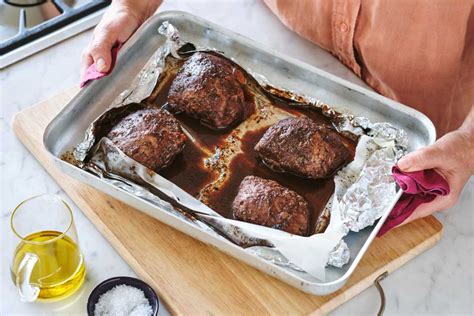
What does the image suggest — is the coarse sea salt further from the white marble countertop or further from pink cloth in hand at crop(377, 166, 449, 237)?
pink cloth in hand at crop(377, 166, 449, 237)

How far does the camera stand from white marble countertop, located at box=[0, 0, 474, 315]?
68.1 inches

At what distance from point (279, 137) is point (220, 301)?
1.60 feet

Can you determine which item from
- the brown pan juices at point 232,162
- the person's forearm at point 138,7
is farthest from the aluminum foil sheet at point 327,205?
the person's forearm at point 138,7

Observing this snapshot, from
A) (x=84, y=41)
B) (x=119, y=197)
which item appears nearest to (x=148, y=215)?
(x=119, y=197)

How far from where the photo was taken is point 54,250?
1621mm

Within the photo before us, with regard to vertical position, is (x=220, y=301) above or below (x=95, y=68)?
below

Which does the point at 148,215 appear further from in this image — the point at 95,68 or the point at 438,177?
the point at 438,177

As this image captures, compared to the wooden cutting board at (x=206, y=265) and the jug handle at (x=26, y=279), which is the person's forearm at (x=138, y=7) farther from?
the jug handle at (x=26, y=279)

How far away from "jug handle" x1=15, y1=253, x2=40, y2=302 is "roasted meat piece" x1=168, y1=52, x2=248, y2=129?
659mm

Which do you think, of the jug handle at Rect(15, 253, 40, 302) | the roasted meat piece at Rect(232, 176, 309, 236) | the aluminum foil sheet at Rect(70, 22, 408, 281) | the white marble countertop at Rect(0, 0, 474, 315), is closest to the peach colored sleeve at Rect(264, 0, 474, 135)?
the white marble countertop at Rect(0, 0, 474, 315)

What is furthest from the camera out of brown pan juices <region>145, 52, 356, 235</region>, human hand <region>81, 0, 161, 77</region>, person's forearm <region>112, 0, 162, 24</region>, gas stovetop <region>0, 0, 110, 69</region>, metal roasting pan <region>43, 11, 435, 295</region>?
gas stovetop <region>0, 0, 110, 69</region>

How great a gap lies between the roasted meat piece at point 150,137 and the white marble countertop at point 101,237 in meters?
0.21

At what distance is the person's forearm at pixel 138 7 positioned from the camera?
2105 mm

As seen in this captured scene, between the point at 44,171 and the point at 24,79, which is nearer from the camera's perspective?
the point at 44,171
